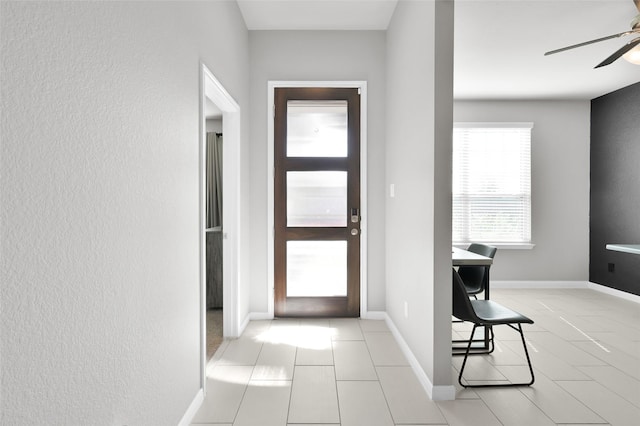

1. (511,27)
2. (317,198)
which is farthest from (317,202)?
(511,27)

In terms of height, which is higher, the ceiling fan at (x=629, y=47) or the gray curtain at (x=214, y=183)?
the ceiling fan at (x=629, y=47)

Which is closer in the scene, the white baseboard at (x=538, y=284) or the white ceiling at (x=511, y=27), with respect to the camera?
the white ceiling at (x=511, y=27)

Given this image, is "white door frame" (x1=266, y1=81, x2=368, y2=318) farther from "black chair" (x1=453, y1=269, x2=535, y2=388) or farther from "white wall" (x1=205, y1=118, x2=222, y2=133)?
"white wall" (x1=205, y1=118, x2=222, y2=133)

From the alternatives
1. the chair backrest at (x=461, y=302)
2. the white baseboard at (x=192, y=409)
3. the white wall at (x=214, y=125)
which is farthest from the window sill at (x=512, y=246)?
the white baseboard at (x=192, y=409)

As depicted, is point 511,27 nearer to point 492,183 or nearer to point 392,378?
point 492,183

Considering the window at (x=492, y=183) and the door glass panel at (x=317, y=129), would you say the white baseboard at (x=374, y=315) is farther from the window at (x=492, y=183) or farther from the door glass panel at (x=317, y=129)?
the window at (x=492, y=183)

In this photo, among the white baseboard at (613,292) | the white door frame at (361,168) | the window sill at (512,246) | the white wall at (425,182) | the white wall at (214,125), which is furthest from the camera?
the white wall at (214,125)

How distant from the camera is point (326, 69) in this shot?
397cm

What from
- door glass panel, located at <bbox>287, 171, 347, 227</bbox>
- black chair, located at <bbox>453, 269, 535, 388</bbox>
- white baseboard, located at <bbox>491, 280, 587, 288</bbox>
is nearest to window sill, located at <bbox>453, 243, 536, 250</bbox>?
white baseboard, located at <bbox>491, 280, 587, 288</bbox>

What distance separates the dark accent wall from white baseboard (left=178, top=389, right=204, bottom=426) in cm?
540

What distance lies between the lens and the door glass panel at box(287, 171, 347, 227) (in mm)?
4020

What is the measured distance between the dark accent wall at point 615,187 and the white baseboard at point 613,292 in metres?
0.05

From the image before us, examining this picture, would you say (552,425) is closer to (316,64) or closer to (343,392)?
(343,392)

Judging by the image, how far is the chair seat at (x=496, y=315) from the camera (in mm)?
2477
